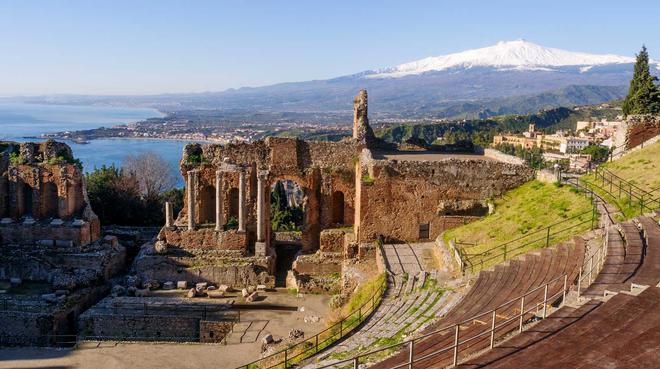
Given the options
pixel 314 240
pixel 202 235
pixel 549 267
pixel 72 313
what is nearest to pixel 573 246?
pixel 549 267

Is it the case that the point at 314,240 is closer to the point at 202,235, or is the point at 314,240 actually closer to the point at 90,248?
the point at 202,235

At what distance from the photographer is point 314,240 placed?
32844 millimetres

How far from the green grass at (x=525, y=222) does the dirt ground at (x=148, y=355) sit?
7.04 metres

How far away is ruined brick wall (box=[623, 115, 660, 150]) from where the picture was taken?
3241cm

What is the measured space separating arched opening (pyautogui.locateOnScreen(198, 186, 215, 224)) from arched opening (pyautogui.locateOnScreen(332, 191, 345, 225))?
659 cm

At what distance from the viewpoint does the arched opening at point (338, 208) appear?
109 feet

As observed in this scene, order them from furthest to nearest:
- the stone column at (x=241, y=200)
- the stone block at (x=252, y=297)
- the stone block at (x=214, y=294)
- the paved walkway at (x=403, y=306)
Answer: the stone column at (x=241, y=200) → the stone block at (x=214, y=294) → the stone block at (x=252, y=297) → the paved walkway at (x=403, y=306)

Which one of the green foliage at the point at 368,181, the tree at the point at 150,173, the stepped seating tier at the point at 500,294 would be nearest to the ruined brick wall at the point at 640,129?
the green foliage at the point at 368,181

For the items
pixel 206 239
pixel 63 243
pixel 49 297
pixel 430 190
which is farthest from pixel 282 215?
pixel 49 297

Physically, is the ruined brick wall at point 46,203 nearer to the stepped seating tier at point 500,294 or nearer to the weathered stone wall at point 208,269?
the weathered stone wall at point 208,269

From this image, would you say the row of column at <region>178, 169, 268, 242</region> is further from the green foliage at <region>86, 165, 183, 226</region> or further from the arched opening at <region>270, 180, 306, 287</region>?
the green foliage at <region>86, 165, 183, 226</region>

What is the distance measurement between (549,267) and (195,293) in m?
16.6

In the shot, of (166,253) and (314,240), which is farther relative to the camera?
(314,240)

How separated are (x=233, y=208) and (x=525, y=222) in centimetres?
1592
